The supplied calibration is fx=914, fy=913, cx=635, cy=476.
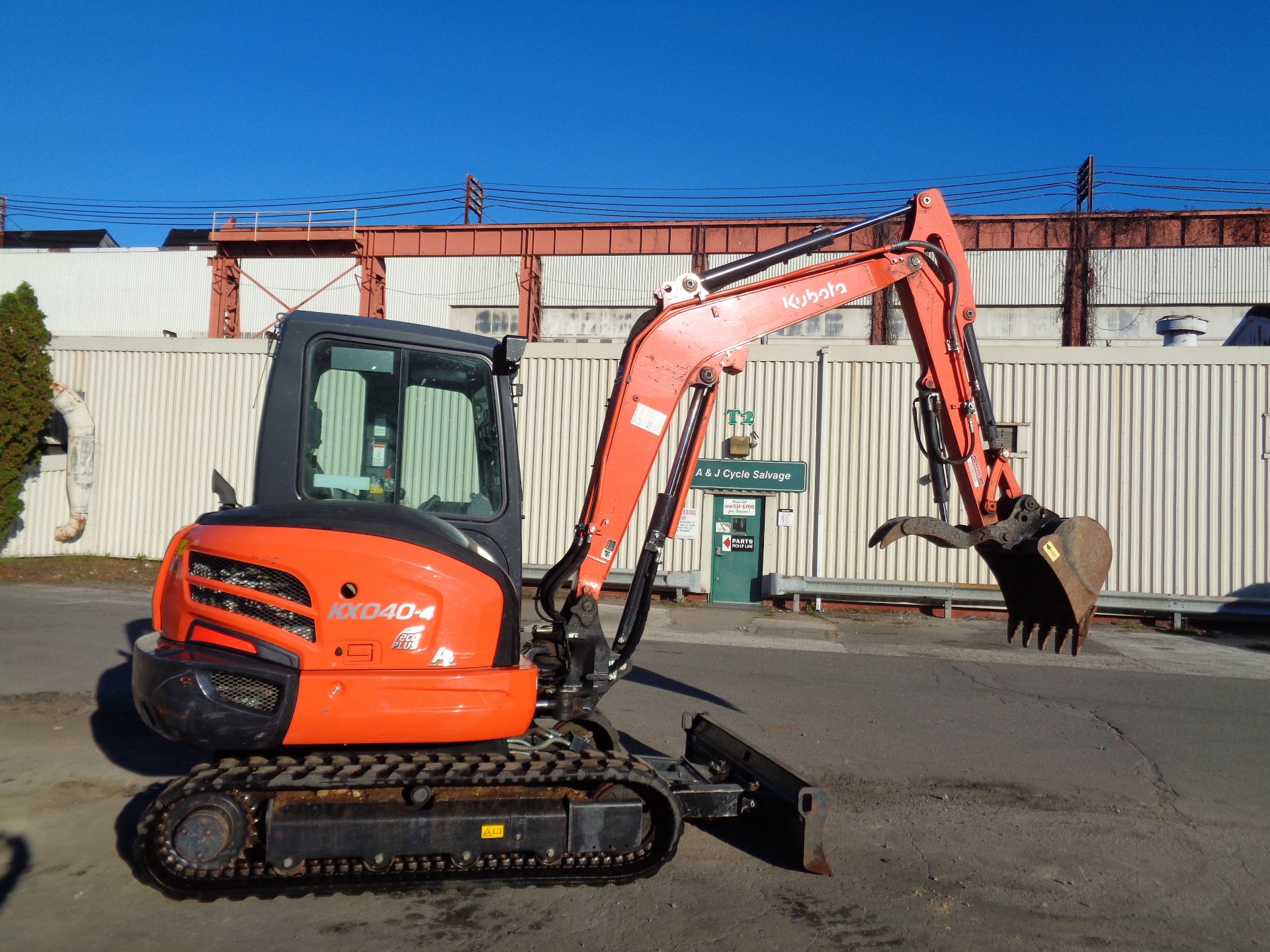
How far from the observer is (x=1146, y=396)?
15945mm

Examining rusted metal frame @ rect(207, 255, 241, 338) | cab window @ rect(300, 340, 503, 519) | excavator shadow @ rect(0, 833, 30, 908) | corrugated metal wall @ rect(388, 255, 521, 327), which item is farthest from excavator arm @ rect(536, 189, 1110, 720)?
corrugated metal wall @ rect(388, 255, 521, 327)

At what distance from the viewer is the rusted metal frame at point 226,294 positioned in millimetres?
27094

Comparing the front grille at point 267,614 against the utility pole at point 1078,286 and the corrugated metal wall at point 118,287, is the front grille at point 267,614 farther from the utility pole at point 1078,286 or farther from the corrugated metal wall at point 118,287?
the corrugated metal wall at point 118,287

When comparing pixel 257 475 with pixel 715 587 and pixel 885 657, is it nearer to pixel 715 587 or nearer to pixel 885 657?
pixel 885 657

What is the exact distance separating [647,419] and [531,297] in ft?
82.6

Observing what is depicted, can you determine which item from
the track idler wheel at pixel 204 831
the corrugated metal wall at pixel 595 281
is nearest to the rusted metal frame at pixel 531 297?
the corrugated metal wall at pixel 595 281

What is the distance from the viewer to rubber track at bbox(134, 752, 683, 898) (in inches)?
150

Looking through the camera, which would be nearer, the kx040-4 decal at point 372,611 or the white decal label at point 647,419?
the kx040-4 decal at point 372,611

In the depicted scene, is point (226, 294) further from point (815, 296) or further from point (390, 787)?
point (390, 787)

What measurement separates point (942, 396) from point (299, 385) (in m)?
3.70

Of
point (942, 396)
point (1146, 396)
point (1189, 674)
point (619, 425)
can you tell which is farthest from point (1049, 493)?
point (619, 425)

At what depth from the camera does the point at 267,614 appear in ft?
12.7

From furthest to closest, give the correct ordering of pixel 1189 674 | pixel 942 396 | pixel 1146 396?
1. pixel 1146 396
2. pixel 1189 674
3. pixel 942 396

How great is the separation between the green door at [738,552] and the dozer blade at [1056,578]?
11.2 metres
